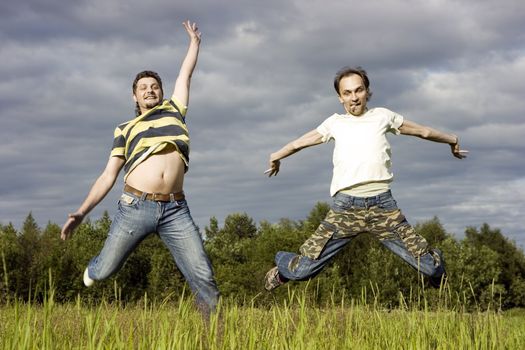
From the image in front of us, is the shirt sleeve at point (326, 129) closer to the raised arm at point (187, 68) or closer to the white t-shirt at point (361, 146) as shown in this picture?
the white t-shirt at point (361, 146)

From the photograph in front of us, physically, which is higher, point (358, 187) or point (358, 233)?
point (358, 187)

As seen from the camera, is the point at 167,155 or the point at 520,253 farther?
the point at 520,253

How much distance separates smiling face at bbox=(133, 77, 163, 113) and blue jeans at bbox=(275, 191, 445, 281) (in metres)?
1.88

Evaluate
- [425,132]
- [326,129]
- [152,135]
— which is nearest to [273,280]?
[326,129]

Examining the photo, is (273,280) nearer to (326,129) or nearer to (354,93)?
(326,129)

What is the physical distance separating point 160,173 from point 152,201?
25cm

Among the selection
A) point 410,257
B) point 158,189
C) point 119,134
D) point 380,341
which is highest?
point 119,134

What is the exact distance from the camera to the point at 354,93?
6.05 m

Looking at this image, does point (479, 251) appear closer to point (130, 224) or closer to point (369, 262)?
point (369, 262)

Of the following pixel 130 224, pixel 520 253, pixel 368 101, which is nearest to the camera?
pixel 130 224

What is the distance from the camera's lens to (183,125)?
18.8ft

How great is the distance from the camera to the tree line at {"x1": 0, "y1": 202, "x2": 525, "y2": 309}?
67.9 ft

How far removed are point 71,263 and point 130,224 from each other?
17162mm

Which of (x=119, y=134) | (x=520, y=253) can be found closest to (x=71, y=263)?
(x=119, y=134)
